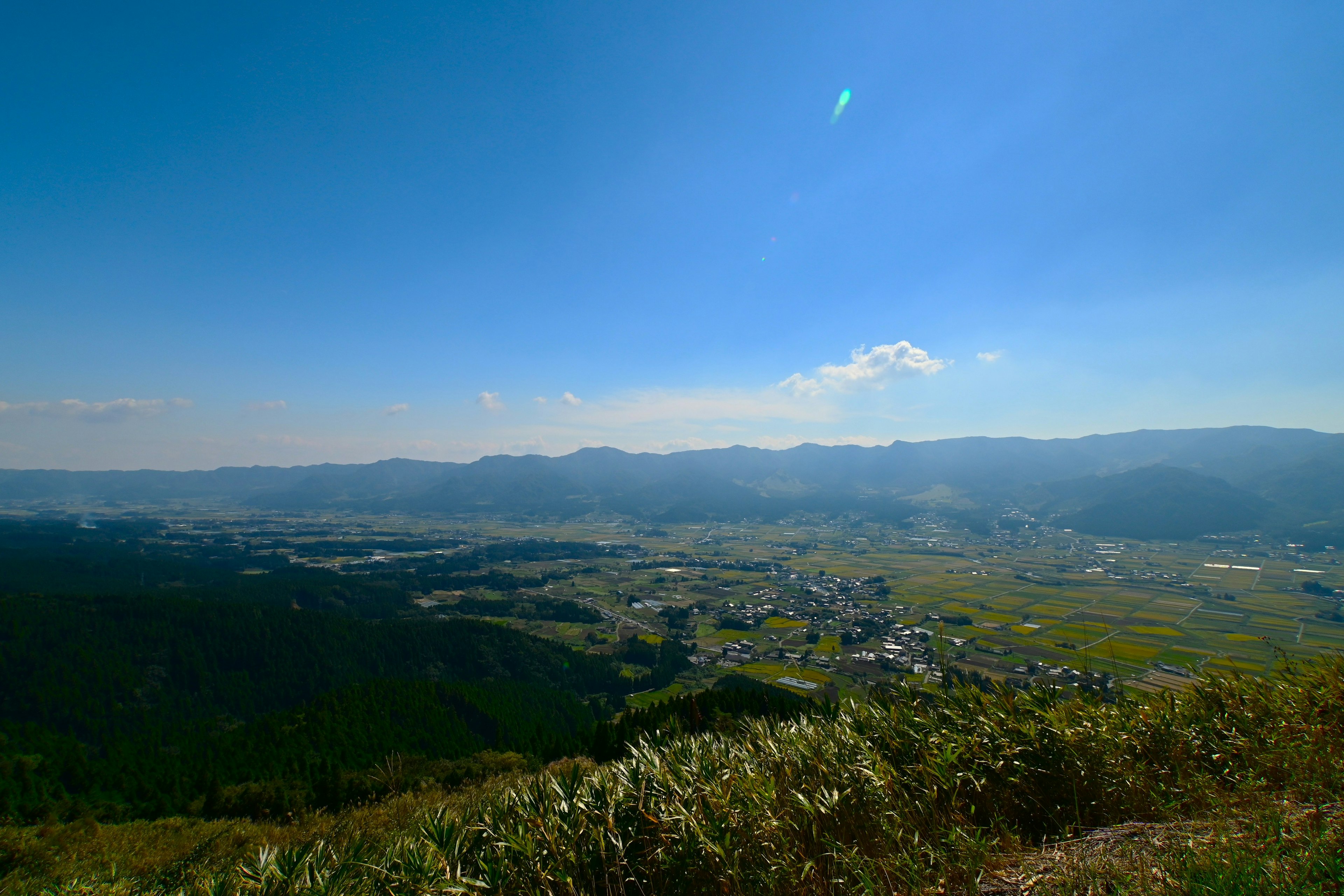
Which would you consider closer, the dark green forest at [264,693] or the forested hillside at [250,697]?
the dark green forest at [264,693]

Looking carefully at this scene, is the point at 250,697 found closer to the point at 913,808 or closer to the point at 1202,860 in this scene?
the point at 913,808

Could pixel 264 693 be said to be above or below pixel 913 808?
below

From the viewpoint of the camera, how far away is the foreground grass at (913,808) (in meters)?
4.73

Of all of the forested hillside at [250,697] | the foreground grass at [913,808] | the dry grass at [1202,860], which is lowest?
the forested hillside at [250,697]

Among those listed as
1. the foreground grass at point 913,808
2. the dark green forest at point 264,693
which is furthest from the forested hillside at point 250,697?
the foreground grass at point 913,808

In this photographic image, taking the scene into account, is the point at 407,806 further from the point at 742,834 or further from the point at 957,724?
the point at 957,724

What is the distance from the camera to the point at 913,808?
20.1ft

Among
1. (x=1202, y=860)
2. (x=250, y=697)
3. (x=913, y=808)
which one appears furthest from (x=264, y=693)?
(x=1202, y=860)

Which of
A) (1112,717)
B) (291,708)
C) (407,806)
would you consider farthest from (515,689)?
(1112,717)

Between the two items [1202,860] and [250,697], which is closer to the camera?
[1202,860]

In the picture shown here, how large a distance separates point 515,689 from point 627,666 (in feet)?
37.5

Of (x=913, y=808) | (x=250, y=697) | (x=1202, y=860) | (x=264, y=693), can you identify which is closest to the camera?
(x=1202, y=860)

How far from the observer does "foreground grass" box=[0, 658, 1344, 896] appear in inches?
186

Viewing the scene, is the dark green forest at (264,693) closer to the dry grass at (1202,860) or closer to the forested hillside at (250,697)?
the forested hillside at (250,697)
